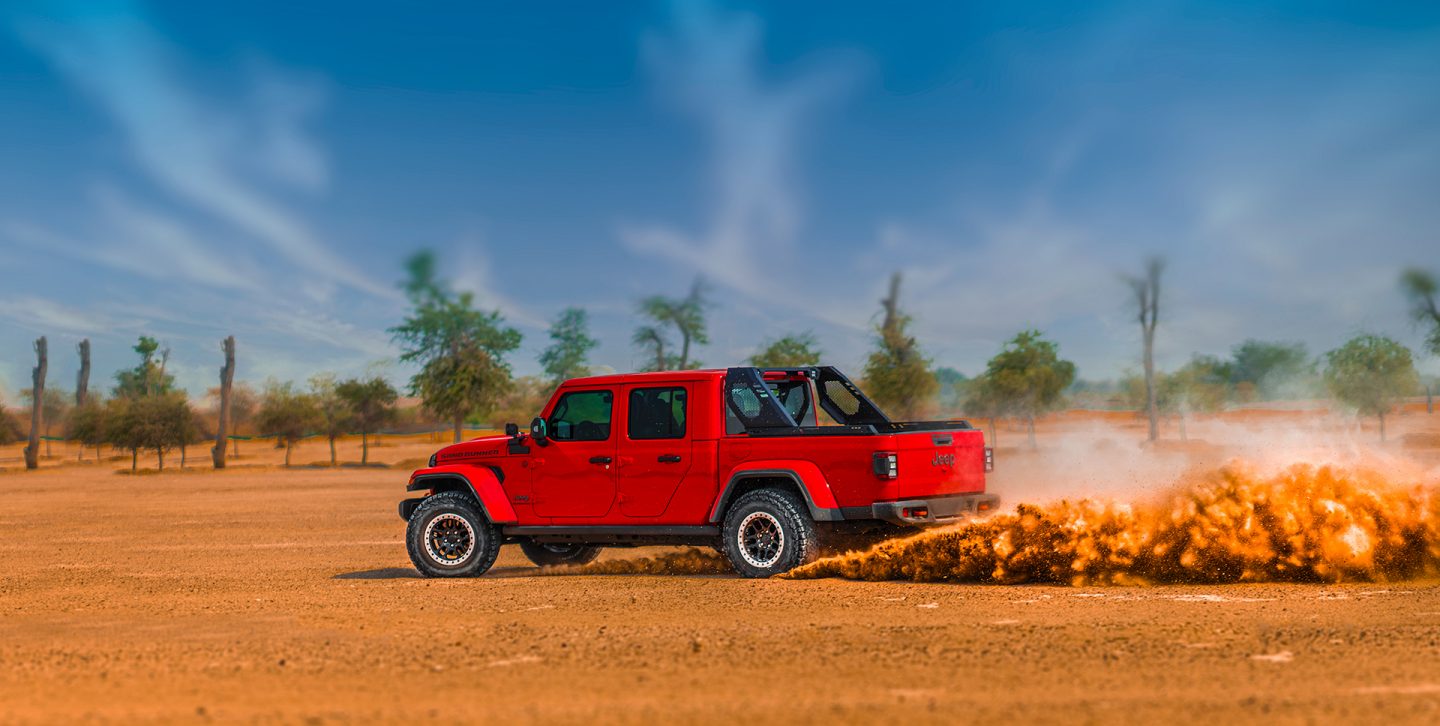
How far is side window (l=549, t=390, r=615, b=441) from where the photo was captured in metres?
13.0

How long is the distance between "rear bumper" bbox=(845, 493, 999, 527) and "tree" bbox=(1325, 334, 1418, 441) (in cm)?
5193

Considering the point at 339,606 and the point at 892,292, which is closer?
the point at 339,606

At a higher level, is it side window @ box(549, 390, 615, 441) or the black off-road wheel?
side window @ box(549, 390, 615, 441)

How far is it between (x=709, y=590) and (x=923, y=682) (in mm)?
4618

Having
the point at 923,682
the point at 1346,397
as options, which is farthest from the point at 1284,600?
the point at 1346,397

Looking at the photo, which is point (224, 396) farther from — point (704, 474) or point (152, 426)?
point (704, 474)

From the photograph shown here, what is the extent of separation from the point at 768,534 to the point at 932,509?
1522mm

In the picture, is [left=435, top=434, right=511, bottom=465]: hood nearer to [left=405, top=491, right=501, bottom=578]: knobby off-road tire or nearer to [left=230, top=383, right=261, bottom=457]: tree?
[left=405, top=491, right=501, bottom=578]: knobby off-road tire

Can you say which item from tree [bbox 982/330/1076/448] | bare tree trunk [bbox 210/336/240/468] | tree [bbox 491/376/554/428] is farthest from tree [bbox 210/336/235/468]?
tree [bbox 982/330/1076/448]

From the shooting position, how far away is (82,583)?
557 inches

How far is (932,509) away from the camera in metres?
11.7

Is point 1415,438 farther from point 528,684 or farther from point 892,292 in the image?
point 528,684

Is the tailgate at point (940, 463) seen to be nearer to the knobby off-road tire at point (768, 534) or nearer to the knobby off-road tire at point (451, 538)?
the knobby off-road tire at point (768, 534)

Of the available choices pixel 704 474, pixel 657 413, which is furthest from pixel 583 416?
pixel 704 474
